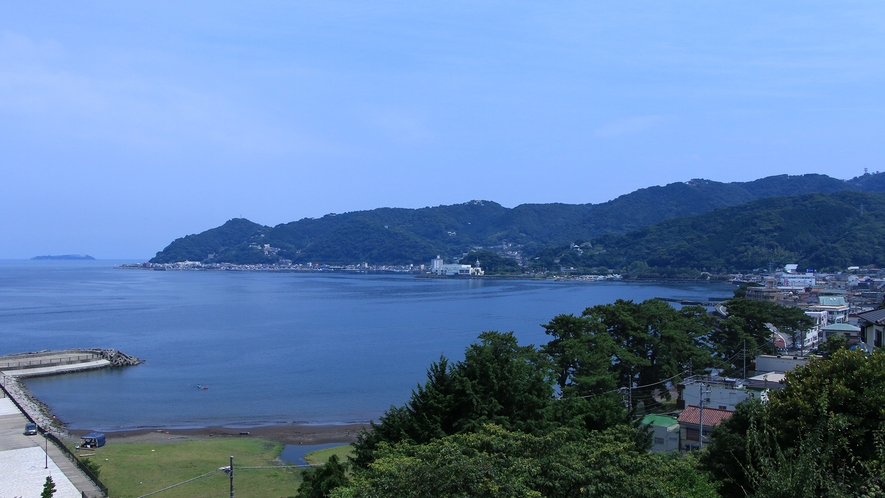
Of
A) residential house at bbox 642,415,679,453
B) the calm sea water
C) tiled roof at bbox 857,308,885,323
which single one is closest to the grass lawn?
the calm sea water

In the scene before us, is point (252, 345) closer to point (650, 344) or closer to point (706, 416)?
point (650, 344)

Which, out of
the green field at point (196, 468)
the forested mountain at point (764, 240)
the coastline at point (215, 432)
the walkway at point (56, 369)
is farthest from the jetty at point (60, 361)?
the forested mountain at point (764, 240)

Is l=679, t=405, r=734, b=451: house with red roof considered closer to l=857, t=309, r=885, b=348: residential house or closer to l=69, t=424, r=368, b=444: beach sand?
l=857, t=309, r=885, b=348: residential house

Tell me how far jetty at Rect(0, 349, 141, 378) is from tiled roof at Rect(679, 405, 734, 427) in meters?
20.1

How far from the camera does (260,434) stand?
1430 centimetres

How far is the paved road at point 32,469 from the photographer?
8.83 metres

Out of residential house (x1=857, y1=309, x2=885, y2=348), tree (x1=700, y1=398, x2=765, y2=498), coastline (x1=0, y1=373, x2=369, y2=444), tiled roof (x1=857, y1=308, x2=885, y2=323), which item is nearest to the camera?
tree (x1=700, y1=398, x2=765, y2=498)

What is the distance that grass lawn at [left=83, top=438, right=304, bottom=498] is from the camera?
32.7ft

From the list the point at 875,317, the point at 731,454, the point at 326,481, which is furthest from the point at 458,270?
the point at 731,454

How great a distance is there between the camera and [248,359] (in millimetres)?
23922

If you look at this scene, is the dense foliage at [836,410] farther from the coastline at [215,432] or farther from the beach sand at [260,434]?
the beach sand at [260,434]

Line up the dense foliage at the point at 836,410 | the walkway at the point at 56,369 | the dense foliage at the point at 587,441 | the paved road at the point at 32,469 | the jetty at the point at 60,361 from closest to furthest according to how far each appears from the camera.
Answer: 1. the dense foliage at the point at 587,441
2. the dense foliage at the point at 836,410
3. the paved road at the point at 32,469
4. the walkway at the point at 56,369
5. the jetty at the point at 60,361

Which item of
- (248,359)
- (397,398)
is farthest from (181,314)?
(397,398)

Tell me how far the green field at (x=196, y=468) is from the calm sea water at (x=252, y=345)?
2.47 meters
